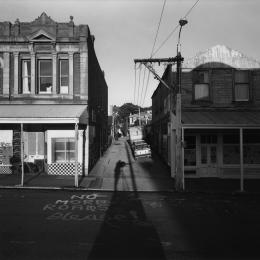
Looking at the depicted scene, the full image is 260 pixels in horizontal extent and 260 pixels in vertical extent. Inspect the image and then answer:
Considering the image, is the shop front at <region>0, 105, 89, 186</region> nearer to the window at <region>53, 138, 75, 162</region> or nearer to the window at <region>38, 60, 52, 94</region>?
the window at <region>53, 138, 75, 162</region>

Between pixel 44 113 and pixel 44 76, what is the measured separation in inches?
129

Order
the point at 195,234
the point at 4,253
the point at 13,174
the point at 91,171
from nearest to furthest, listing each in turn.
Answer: the point at 4,253
the point at 195,234
the point at 13,174
the point at 91,171

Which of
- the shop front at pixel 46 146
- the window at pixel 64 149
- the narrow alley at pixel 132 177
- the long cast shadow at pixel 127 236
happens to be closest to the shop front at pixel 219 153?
→ the narrow alley at pixel 132 177

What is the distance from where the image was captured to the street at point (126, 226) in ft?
26.3

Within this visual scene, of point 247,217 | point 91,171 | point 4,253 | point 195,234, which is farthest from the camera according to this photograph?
point 91,171

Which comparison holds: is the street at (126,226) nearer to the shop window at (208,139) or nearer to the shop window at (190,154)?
the shop window at (190,154)

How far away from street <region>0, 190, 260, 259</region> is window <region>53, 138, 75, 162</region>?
5877 millimetres

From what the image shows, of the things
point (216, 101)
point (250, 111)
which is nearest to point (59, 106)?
point (216, 101)

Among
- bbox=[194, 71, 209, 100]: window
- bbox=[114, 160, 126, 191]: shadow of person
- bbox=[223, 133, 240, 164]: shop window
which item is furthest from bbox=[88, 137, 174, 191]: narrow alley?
bbox=[194, 71, 209, 100]: window

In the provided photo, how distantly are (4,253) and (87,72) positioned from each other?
15.3 metres

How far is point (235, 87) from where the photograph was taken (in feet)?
70.8

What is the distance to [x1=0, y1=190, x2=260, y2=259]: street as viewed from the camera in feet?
26.3

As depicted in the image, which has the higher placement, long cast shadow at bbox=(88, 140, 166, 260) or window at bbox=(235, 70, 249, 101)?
window at bbox=(235, 70, 249, 101)

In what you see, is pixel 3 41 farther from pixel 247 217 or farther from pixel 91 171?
pixel 247 217
